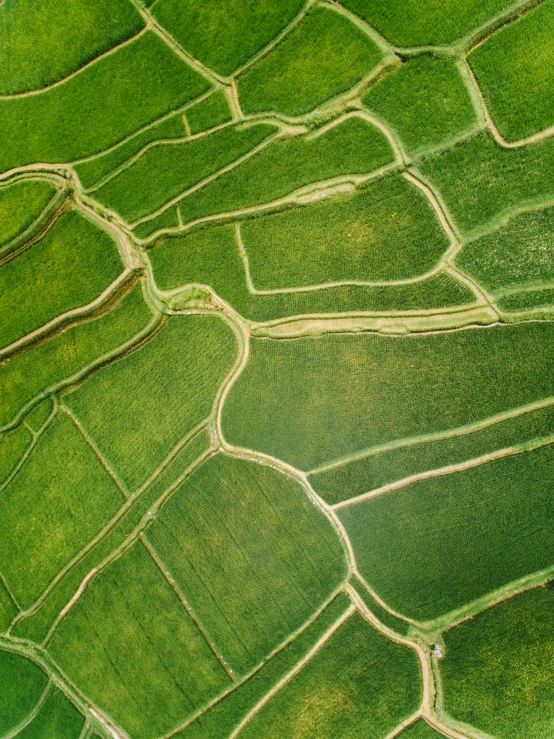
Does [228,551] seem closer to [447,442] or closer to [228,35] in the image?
[447,442]

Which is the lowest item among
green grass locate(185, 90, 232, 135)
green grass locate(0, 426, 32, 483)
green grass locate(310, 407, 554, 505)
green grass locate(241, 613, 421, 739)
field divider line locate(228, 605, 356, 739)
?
green grass locate(241, 613, 421, 739)

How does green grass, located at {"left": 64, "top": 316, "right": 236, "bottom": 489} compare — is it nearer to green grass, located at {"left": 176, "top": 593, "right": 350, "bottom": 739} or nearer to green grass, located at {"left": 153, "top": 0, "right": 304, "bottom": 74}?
green grass, located at {"left": 176, "top": 593, "right": 350, "bottom": 739}

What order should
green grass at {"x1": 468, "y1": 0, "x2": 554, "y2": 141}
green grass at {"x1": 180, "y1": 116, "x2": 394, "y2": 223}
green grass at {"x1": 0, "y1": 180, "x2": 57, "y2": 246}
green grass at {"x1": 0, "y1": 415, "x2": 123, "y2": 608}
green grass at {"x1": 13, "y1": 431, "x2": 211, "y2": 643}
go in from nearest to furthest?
green grass at {"x1": 468, "y1": 0, "x2": 554, "y2": 141}, green grass at {"x1": 180, "y1": 116, "x2": 394, "y2": 223}, green grass at {"x1": 13, "y1": 431, "x2": 211, "y2": 643}, green grass at {"x1": 0, "y1": 415, "x2": 123, "y2": 608}, green grass at {"x1": 0, "y1": 180, "x2": 57, "y2": 246}

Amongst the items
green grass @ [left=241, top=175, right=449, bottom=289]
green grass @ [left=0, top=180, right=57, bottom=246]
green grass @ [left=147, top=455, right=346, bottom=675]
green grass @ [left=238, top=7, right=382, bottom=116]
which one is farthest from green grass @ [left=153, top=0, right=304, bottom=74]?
green grass @ [left=147, top=455, right=346, bottom=675]

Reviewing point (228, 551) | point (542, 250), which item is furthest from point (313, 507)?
point (542, 250)

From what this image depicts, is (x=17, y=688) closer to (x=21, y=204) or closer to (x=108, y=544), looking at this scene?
(x=108, y=544)

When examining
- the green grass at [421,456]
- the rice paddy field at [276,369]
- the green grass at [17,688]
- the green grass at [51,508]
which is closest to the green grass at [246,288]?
the rice paddy field at [276,369]
